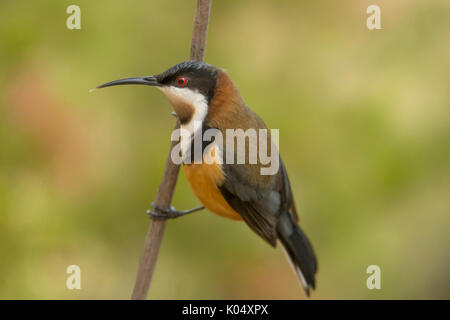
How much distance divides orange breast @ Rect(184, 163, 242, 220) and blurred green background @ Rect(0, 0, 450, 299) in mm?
934

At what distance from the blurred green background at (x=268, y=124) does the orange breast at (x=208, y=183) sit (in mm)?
934

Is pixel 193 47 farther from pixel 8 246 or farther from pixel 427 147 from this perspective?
pixel 427 147

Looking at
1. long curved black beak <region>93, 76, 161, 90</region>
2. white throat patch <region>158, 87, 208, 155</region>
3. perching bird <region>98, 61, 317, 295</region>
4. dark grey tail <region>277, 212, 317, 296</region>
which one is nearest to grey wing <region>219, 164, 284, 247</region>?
perching bird <region>98, 61, 317, 295</region>

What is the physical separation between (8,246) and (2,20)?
5.72 ft

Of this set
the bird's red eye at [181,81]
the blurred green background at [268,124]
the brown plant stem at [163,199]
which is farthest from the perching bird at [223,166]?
the blurred green background at [268,124]

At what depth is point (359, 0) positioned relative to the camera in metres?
5.34

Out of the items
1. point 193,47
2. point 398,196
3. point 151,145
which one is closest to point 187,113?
point 193,47

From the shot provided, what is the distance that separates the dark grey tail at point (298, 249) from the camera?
13.0 feet

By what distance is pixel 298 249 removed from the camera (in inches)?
157

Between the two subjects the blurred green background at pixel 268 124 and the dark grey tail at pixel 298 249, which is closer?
the dark grey tail at pixel 298 249

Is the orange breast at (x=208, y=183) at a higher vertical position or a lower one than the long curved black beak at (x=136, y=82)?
lower

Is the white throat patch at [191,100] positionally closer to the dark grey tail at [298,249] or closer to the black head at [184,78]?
the black head at [184,78]
